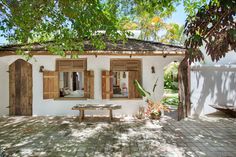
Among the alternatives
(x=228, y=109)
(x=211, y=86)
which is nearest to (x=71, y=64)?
(x=211, y=86)

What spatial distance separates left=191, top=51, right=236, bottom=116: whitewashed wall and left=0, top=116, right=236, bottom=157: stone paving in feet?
3.60

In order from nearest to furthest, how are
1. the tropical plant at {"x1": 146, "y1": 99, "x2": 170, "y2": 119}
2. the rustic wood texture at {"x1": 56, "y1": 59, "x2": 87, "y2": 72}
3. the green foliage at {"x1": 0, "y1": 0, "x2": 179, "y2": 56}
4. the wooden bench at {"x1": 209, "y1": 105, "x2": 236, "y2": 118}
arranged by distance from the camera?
the green foliage at {"x1": 0, "y1": 0, "x2": 179, "y2": 56}, the tropical plant at {"x1": 146, "y1": 99, "x2": 170, "y2": 119}, the wooden bench at {"x1": 209, "y1": 105, "x2": 236, "y2": 118}, the rustic wood texture at {"x1": 56, "y1": 59, "x2": 87, "y2": 72}

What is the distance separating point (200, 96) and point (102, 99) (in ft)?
15.4

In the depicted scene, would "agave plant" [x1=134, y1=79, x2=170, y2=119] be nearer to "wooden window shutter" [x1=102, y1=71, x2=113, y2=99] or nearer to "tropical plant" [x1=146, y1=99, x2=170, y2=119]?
"tropical plant" [x1=146, y1=99, x2=170, y2=119]

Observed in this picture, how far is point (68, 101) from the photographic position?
391 inches

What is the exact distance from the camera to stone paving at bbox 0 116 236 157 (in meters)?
5.24

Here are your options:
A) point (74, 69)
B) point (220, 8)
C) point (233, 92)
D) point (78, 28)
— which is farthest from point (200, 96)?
point (220, 8)

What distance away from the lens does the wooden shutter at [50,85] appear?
9812mm

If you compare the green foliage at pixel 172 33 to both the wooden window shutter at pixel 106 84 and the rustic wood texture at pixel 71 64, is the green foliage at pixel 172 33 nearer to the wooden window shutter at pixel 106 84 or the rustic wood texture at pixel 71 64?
the wooden window shutter at pixel 106 84

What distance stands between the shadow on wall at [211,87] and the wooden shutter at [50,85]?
6570 millimetres

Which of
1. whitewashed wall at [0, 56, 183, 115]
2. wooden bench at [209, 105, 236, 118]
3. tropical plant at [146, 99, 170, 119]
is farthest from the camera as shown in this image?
whitewashed wall at [0, 56, 183, 115]

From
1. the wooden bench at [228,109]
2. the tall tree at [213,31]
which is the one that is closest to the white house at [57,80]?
the wooden bench at [228,109]

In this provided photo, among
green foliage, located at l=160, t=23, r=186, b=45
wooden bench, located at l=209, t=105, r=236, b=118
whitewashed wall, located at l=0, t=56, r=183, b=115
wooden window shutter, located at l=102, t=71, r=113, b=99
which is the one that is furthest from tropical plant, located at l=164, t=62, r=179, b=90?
wooden window shutter, located at l=102, t=71, r=113, b=99

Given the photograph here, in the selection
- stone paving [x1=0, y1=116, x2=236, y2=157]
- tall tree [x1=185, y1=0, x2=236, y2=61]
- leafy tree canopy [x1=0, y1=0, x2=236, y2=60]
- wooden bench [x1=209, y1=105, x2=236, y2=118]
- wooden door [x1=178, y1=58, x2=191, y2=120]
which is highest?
leafy tree canopy [x1=0, y1=0, x2=236, y2=60]
